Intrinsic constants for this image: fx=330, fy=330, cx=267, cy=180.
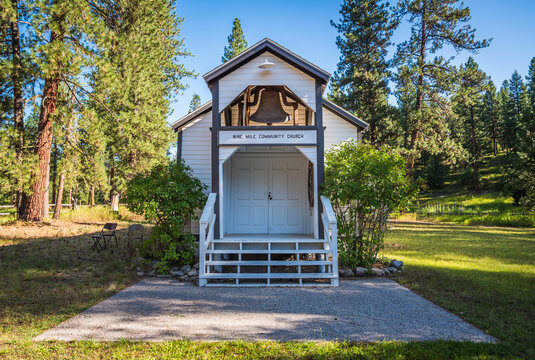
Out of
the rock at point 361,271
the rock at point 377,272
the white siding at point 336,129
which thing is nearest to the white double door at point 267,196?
the white siding at point 336,129

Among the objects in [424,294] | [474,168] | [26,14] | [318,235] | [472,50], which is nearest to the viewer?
A: [424,294]

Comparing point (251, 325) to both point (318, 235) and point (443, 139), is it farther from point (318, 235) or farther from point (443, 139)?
point (443, 139)

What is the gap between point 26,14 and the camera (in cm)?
1266

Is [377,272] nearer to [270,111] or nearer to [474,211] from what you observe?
[270,111]

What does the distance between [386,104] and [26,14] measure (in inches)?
855

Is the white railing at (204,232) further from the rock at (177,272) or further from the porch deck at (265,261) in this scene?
the rock at (177,272)

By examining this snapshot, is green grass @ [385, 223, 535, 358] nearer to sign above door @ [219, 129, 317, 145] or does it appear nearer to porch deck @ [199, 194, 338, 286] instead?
porch deck @ [199, 194, 338, 286]

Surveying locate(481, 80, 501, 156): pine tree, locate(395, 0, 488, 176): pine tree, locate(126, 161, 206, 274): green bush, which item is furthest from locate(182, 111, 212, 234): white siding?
locate(481, 80, 501, 156): pine tree

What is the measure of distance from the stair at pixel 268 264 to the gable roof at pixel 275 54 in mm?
4031

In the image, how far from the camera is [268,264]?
7184 mm

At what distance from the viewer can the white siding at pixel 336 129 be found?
10.8 m

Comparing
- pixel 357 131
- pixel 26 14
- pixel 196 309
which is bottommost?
pixel 196 309

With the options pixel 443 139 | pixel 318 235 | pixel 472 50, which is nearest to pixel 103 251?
pixel 318 235

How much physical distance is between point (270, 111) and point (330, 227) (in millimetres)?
3361
